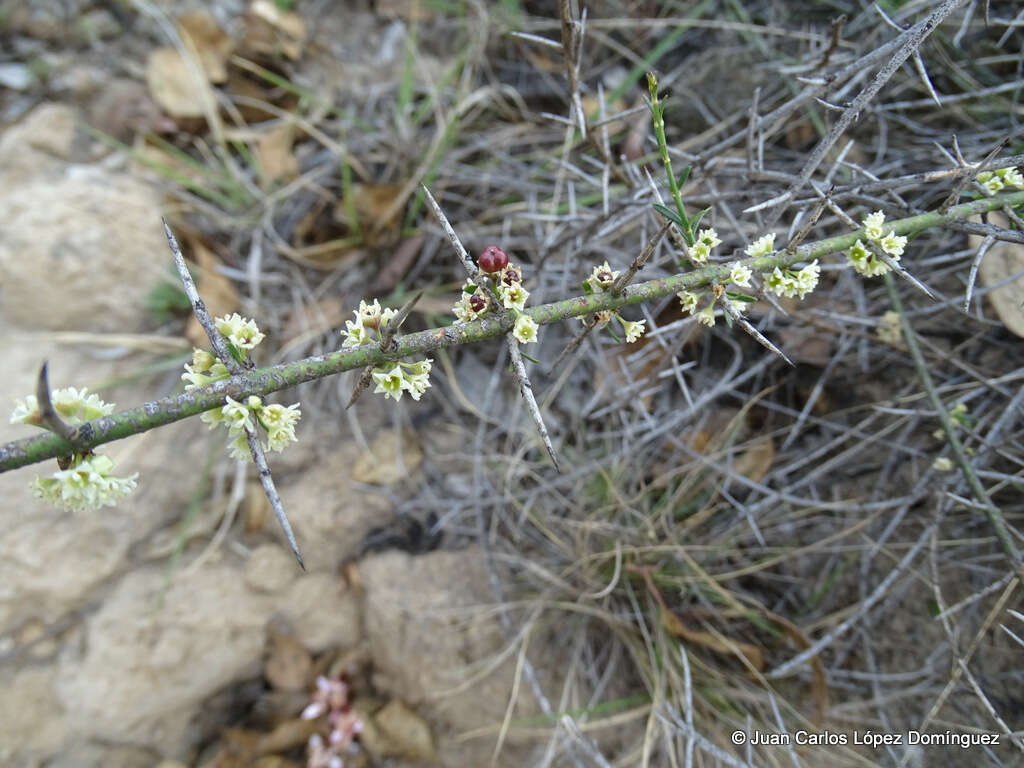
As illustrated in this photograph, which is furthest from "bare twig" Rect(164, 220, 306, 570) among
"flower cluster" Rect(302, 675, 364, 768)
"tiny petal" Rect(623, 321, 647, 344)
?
"flower cluster" Rect(302, 675, 364, 768)

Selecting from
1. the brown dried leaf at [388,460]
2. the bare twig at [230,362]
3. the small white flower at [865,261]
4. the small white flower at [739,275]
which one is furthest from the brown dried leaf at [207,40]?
the small white flower at [865,261]

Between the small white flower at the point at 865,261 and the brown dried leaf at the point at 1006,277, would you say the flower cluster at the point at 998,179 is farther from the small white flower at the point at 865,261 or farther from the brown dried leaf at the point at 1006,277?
the brown dried leaf at the point at 1006,277

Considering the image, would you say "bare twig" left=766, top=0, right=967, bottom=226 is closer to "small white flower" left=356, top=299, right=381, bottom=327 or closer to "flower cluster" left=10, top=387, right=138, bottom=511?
"small white flower" left=356, top=299, right=381, bottom=327

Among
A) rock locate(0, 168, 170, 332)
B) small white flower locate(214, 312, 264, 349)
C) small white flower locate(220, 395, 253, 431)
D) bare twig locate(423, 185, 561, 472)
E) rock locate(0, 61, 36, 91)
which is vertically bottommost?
rock locate(0, 168, 170, 332)

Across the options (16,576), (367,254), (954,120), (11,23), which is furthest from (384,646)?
(11,23)

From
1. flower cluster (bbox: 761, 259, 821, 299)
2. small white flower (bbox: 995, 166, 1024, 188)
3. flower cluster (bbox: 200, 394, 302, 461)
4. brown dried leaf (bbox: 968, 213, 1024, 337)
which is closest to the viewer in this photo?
flower cluster (bbox: 200, 394, 302, 461)

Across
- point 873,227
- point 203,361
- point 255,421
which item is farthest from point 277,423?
point 873,227

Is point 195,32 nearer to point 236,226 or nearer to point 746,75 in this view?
point 236,226
